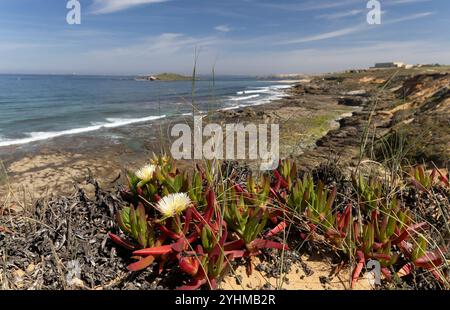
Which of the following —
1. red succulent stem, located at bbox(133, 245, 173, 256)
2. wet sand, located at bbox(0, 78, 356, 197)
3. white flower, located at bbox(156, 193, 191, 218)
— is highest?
white flower, located at bbox(156, 193, 191, 218)

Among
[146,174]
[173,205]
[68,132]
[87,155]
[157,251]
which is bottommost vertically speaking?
[87,155]

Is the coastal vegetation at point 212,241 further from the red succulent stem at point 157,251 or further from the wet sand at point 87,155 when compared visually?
the wet sand at point 87,155

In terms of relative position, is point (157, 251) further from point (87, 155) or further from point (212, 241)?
point (87, 155)

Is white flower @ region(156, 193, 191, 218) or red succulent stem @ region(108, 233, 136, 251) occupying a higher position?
white flower @ region(156, 193, 191, 218)

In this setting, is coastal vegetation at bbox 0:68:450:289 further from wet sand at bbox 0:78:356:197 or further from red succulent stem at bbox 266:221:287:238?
wet sand at bbox 0:78:356:197

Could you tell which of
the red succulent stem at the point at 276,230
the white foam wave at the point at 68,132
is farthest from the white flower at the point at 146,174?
the white foam wave at the point at 68,132

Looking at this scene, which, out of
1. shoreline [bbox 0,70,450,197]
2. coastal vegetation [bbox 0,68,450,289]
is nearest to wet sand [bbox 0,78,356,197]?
shoreline [bbox 0,70,450,197]

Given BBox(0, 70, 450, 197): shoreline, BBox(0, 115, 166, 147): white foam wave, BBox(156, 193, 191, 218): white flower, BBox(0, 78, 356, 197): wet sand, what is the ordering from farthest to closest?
BBox(0, 115, 166, 147): white foam wave
BBox(0, 78, 356, 197): wet sand
BBox(0, 70, 450, 197): shoreline
BBox(156, 193, 191, 218): white flower

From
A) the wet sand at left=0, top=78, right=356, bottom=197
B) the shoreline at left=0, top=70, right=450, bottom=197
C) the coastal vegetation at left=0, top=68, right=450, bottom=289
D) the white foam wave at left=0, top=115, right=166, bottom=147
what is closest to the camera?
the coastal vegetation at left=0, top=68, right=450, bottom=289

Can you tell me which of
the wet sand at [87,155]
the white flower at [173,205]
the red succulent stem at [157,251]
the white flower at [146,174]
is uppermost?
the white flower at [146,174]

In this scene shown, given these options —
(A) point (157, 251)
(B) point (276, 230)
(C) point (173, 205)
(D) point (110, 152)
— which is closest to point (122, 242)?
(A) point (157, 251)

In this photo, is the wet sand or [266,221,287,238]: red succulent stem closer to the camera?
[266,221,287,238]: red succulent stem

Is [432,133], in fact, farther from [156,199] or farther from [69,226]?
[69,226]

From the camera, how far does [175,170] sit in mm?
3154
